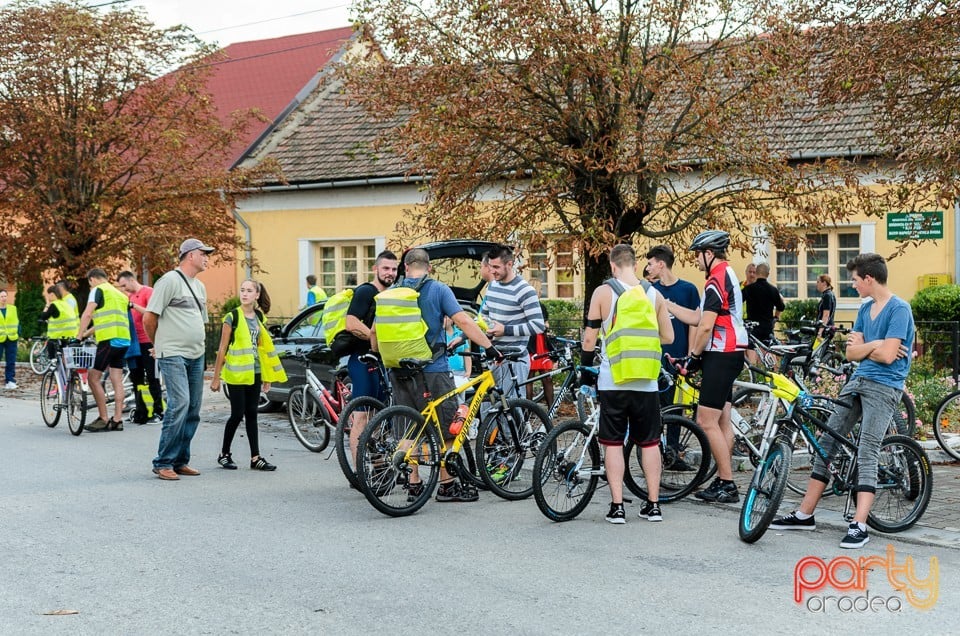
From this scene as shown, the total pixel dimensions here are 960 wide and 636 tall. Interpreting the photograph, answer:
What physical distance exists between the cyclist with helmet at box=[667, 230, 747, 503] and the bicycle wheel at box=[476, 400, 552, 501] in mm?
1206

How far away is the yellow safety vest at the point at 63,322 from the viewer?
680 inches

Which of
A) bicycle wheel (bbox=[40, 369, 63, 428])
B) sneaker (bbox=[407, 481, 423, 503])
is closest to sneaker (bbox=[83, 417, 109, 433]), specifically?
bicycle wheel (bbox=[40, 369, 63, 428])

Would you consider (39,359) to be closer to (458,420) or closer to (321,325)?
(321,325)

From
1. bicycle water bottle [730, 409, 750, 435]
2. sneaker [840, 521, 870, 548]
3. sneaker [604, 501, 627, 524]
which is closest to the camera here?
sneaker [840, 521, 870, 548]

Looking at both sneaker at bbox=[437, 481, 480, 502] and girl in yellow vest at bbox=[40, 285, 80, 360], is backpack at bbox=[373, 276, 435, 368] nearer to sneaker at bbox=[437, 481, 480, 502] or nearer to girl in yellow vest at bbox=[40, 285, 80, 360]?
Answer: sneaker at bbox=[437, 481, 480, 502]

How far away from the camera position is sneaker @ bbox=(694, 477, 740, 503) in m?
8.62

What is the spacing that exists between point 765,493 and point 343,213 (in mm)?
19734

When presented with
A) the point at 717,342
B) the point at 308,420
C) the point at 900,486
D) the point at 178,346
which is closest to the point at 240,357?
the point at 178,346

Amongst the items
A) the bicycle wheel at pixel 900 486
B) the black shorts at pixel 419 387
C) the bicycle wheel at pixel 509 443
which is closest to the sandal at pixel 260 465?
the black shorts at pixel 419 387

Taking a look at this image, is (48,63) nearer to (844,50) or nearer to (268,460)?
(268,460)

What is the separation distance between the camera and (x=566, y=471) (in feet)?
26.5

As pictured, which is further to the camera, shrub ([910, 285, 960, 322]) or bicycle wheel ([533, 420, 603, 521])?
shrub ([910, 285, 960, 322])

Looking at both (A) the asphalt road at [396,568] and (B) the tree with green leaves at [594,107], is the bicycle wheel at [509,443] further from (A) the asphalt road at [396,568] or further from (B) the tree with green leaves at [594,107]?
(B) the tree with green leaves at [594,107]

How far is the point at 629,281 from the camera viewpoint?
7953 millimetres
